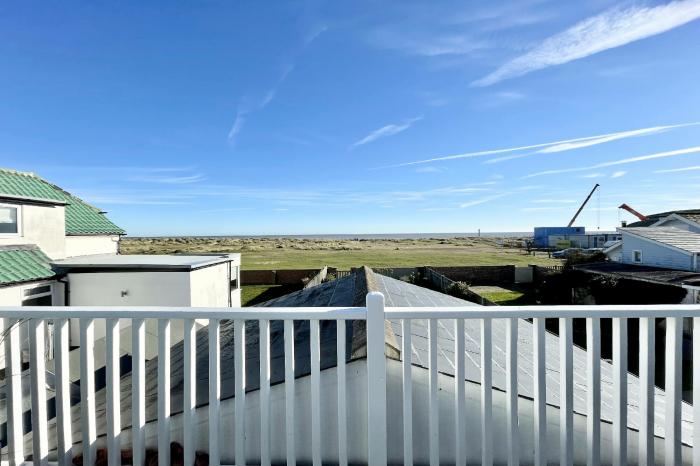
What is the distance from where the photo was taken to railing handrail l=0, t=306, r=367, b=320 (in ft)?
5.61

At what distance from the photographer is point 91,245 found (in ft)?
43.6

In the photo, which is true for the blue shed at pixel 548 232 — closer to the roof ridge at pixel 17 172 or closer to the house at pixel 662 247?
the house at pixel 662 247

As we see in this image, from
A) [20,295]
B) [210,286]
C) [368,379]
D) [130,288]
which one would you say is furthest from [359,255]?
[368,379]

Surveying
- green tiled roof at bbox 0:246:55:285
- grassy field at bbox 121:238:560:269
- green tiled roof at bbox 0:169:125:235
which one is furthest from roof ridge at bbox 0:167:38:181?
grassy field at bbox 121:238:560:269

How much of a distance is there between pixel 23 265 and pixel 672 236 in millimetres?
25176

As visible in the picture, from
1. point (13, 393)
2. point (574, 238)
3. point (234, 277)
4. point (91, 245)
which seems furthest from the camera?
point (574, 238)

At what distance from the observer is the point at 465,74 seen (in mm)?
9047

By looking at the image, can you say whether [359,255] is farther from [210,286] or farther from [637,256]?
[210,286]

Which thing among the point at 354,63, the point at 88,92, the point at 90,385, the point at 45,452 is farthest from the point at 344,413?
the point at 88,92

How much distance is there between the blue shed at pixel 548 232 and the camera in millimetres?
56469

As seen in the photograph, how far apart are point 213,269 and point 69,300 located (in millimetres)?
3934

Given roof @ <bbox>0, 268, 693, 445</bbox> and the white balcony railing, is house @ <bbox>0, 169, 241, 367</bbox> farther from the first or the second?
the white balcony railing

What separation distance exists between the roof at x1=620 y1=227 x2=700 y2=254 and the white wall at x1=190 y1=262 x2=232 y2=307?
62.1 feet

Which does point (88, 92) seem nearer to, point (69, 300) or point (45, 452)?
point (69, 300)
